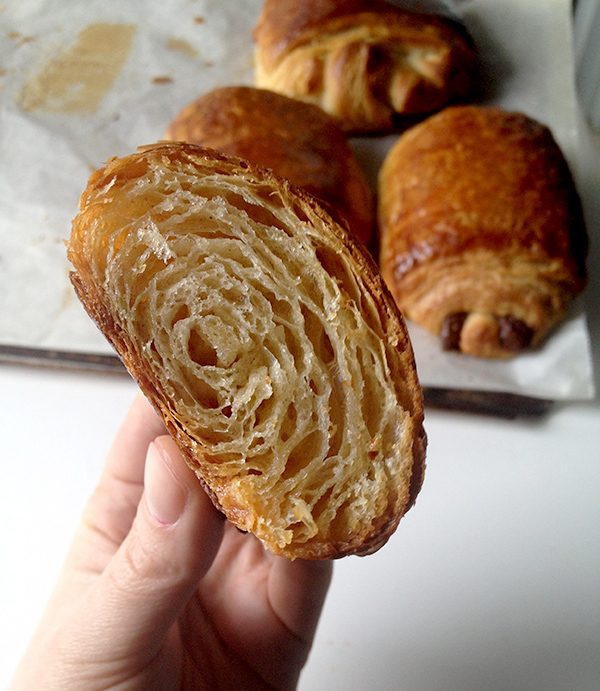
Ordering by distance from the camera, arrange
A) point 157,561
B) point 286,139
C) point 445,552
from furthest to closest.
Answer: point 286,139 < point 445,552 < point 157,561

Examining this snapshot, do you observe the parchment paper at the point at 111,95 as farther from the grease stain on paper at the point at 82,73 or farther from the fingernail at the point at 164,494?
the fingernail at the point at 164,494

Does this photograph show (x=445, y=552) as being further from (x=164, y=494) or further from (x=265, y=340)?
(x=265, y=340)

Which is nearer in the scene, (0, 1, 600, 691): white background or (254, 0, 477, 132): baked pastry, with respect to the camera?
(0, 1, 600, 691): white background

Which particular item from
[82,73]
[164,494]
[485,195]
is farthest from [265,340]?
[82,73]

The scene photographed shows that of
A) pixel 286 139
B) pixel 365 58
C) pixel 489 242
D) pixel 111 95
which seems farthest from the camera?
pixel 111 95

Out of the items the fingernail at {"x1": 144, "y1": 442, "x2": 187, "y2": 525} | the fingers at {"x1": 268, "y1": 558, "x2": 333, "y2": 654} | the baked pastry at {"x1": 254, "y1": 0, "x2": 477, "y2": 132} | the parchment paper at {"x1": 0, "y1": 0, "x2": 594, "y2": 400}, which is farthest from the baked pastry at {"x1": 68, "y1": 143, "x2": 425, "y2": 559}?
the baked pastry at {"x1": 254, "y1": 0, "x2": 477, "y2": 132}

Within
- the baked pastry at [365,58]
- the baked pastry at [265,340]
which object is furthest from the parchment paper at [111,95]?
the baked pastry at [265,340]

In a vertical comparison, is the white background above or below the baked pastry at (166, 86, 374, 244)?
below

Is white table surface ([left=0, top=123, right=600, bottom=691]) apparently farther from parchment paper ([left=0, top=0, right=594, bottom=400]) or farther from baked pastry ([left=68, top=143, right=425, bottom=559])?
baked pastry ([left=68, top=143, right=425, bottom=559])
